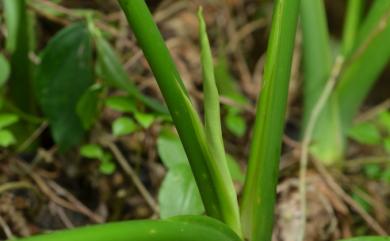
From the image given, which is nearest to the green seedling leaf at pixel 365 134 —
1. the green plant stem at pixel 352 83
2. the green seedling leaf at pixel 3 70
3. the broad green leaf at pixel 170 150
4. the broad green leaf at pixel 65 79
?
the green plant stem at pixel 352 83

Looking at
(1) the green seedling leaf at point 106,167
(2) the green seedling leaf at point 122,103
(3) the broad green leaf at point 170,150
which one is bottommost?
(1) the green seedling leaf at point 106,167

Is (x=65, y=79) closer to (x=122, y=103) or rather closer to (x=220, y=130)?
(x=122, y=103)

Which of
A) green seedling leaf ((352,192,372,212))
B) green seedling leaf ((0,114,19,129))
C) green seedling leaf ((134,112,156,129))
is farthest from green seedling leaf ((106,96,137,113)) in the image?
green seedling leaf ((352,192,372,212))

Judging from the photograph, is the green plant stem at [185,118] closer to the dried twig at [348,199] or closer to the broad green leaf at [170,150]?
the broad green leaf at [170,150]

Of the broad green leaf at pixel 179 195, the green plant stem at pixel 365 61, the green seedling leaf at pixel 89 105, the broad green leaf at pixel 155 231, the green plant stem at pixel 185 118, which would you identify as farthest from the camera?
the green plant stem at pixel 365 61

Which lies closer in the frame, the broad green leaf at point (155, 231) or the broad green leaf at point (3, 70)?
the broad green leaf at point (155, 231)

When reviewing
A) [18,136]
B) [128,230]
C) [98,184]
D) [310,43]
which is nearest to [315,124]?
[310,43]

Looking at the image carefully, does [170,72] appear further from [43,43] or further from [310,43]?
[43,43]
